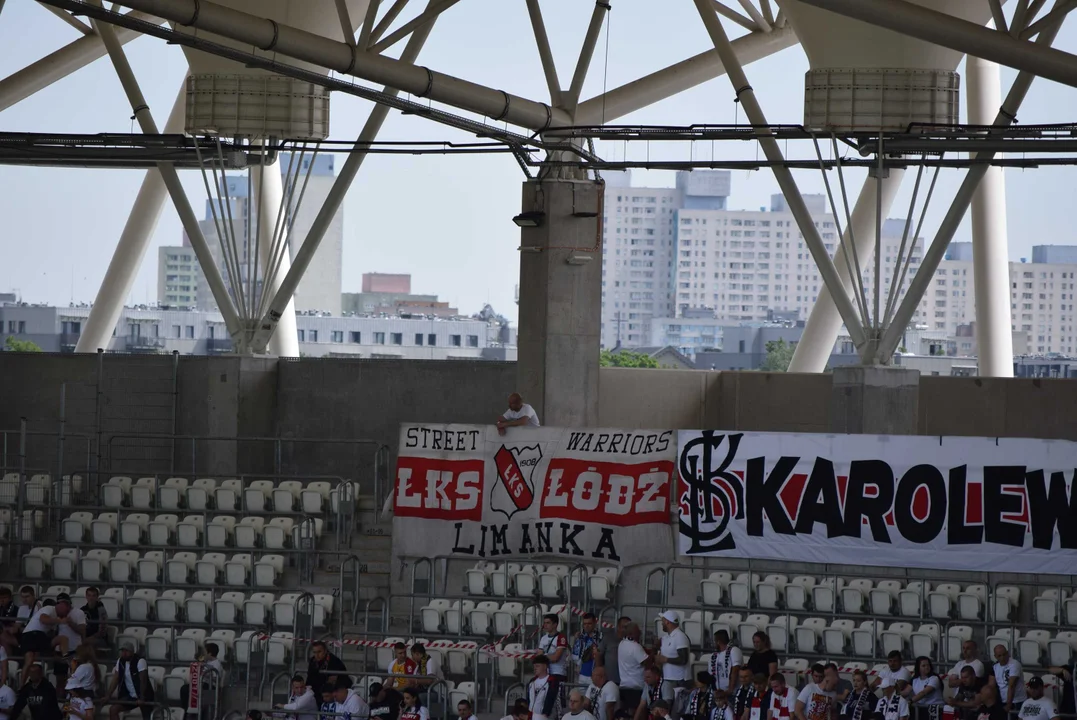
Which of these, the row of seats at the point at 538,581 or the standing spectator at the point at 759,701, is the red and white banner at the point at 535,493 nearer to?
the row of seats at the point at 538,581

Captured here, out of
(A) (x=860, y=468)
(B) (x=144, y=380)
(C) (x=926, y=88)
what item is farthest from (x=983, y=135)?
(B) (x=144, y=380)

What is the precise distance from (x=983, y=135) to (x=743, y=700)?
13.2 m

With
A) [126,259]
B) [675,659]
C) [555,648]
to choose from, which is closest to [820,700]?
[675,659]

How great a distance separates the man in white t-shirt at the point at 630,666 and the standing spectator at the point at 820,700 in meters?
2.10

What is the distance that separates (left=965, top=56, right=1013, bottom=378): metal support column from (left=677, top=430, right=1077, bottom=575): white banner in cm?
1925

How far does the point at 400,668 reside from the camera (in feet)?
56.4

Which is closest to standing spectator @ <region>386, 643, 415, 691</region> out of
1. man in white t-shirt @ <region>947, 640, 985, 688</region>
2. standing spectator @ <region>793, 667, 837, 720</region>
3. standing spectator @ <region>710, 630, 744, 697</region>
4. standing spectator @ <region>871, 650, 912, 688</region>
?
standing spectator @ <region>710, 630, 744, 697</region>

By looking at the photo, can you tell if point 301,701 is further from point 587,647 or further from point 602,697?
point 602,697

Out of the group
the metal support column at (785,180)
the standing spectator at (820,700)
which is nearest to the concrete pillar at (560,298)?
the metal support column at (785,180)

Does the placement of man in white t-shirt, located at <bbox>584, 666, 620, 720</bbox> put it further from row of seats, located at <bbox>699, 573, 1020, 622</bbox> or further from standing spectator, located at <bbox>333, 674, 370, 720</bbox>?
row of seats, located at <bbox>699, 573, 1020, 622</bbox>

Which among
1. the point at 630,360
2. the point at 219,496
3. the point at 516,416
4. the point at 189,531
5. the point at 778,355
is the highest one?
the point at 778,355

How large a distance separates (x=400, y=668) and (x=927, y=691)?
20.0 ft

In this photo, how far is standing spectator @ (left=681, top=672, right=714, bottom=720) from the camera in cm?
1586

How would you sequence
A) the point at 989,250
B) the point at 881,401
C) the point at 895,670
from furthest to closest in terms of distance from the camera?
the point at 989,250, the point at 881,401, the point at 895,670
